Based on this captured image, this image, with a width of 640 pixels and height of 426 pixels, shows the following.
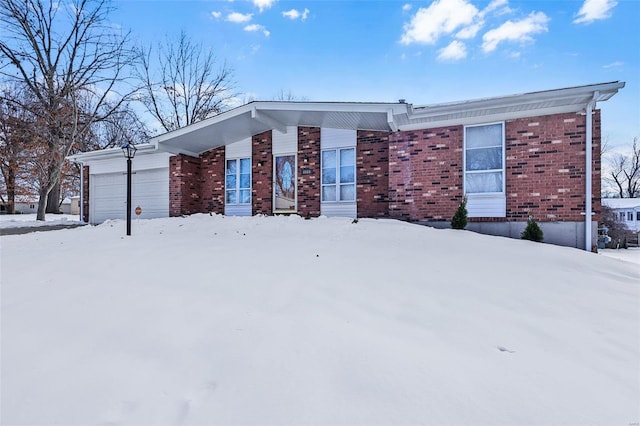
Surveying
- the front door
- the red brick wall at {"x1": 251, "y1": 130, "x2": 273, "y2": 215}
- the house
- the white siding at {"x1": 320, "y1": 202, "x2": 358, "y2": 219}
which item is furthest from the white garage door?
the house

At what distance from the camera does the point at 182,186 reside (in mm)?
11242

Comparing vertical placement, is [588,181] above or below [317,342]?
above

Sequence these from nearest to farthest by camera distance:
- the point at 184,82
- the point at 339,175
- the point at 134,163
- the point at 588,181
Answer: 1. the point at 588,181
2. the point at 339,175
3. the point at 134,163
4. the point at 184,82

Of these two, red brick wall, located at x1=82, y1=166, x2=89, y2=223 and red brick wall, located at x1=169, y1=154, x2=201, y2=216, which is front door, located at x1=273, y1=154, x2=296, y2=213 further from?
red brick wall, located at x1=82, y1=166, x2=89, y2=223

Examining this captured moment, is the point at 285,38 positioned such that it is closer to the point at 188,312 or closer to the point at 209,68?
the point at 209,68

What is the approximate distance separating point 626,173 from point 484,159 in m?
41.0

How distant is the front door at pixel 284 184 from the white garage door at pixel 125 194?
4.23 m

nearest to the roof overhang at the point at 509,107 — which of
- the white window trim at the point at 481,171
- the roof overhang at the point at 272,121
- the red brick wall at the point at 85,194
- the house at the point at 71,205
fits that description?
the white window trim at the point at 481,171

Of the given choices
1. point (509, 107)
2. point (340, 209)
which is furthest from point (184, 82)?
point (509, 107)

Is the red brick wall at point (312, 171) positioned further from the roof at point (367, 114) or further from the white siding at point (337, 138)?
the roof at point (367, 114)

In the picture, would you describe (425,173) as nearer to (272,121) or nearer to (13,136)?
(272,121)

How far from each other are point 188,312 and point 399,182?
695 centimetres

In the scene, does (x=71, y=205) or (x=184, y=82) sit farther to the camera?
(x=71, y=205)

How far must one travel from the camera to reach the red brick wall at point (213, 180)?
11.6 meters
